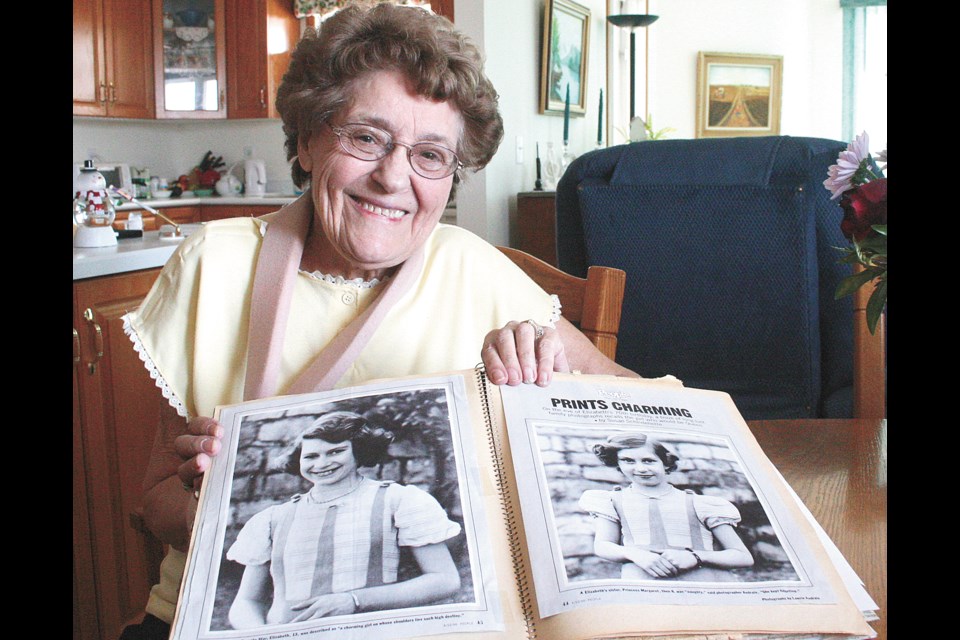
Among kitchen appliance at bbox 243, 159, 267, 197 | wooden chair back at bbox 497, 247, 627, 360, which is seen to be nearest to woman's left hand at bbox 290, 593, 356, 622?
wooden chair back at bbox 497, 247, 627, 360

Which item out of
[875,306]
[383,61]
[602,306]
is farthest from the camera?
[602,306]

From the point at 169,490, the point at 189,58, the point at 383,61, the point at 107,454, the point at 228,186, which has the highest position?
the point at 189,58

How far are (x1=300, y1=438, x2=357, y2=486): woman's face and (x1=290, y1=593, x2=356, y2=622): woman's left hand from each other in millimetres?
112

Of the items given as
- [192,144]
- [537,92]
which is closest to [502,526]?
[537,92]

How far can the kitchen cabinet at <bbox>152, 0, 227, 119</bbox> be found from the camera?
215 inches

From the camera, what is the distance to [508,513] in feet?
2.04

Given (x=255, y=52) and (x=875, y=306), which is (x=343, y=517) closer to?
(x=875, y=306)

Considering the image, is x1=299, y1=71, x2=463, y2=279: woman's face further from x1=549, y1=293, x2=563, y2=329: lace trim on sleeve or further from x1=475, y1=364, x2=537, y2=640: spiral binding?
x1=475, y1=364, x2=537, y2=640: spiral binding

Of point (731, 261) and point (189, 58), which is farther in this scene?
point (189, 58)

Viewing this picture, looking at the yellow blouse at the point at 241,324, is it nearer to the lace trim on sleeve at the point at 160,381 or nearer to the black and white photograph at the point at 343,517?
the lace trim on sleeve at the point at 160,381

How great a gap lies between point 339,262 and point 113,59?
4.81m

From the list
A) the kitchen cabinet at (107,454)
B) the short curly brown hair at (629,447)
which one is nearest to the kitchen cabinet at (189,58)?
the kitchen cabinet at (107,454)
